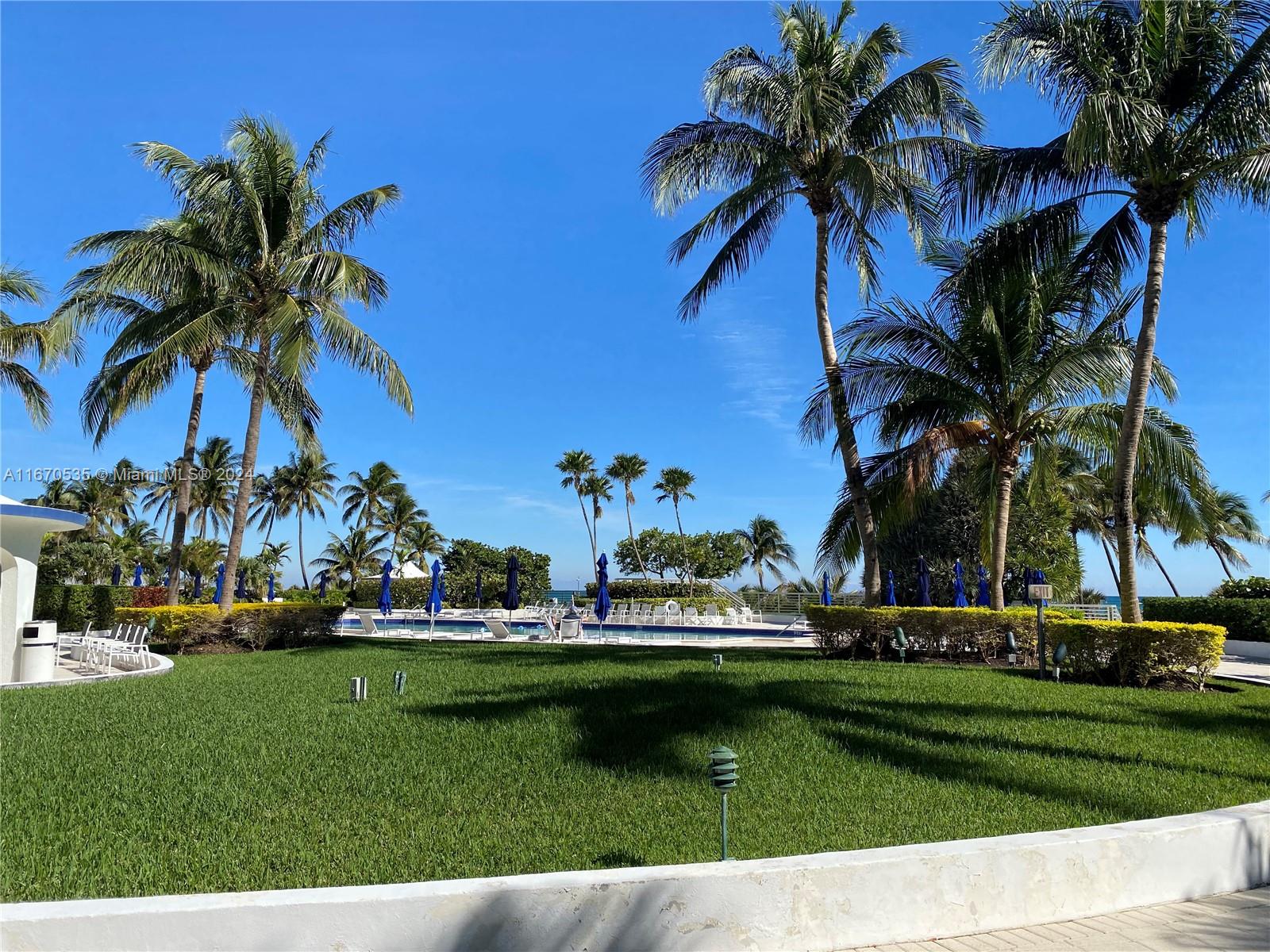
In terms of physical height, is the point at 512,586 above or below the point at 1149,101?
below

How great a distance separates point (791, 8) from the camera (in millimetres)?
15570

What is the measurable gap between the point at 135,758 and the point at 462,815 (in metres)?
3.49

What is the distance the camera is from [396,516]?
57.5m

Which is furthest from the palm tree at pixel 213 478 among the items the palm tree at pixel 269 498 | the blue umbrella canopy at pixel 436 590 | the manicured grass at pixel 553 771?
the manicured grass at pixel 553 771

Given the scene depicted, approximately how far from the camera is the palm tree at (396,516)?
57.3 m

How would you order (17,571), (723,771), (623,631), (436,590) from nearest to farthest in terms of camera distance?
(723,771) < (17,571) < (436,590) < (623,631)

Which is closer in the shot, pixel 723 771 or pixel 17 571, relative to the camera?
pixel 723 771

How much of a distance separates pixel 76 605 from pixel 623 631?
1663 centimetres

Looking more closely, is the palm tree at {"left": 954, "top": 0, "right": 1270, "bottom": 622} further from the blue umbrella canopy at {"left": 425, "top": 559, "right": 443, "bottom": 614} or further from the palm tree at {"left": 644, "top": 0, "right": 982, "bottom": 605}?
the blue umbrella canopy at {"left": 425, "top": 559, "right": 443, "bottom": 614}

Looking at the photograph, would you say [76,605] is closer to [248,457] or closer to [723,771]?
[248,457]

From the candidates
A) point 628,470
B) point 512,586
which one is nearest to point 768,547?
point 628,470

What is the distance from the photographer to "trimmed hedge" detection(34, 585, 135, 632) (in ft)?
78.1

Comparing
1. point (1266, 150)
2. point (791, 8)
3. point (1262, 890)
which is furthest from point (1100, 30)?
point (1262, 890)

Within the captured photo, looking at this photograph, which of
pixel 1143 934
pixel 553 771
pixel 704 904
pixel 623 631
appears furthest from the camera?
pixel 623 631
